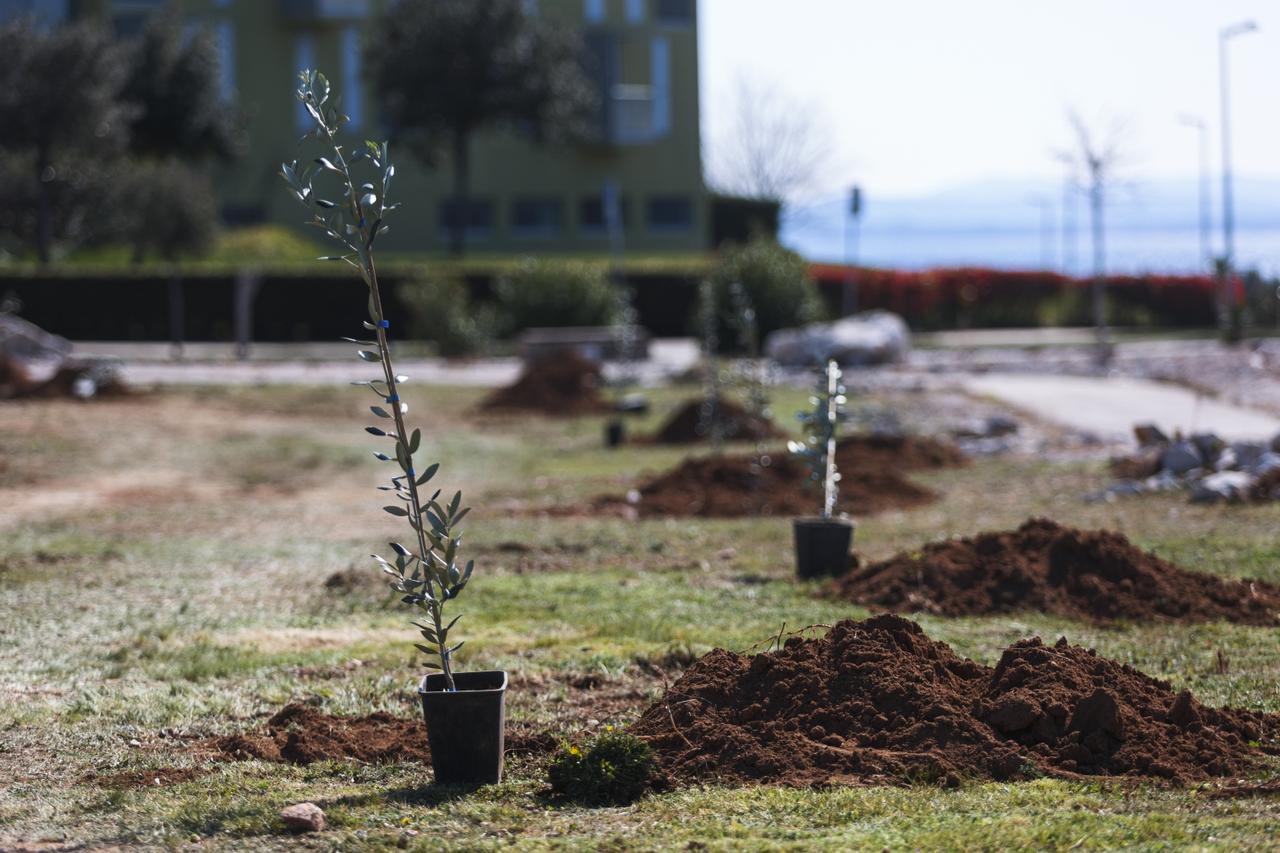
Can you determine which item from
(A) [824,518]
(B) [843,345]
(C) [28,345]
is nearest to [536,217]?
(B) [843,345]

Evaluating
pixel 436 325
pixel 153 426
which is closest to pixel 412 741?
pixel 153 426

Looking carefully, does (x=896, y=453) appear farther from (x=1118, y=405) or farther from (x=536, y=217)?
(x=536, y=217)

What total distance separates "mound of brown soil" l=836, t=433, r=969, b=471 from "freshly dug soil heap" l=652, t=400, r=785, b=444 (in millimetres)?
→ 1583

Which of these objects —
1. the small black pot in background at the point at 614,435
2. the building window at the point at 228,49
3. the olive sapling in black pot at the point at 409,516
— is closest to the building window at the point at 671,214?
the building window at the point at 228,49

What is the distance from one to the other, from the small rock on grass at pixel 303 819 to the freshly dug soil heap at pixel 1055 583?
Result: 3831 mm

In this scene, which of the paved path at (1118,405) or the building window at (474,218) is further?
the building window at (474,218)

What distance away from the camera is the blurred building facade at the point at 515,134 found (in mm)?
48688

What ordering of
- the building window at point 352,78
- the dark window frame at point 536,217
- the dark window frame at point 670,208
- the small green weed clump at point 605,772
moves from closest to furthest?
the small green weed clump at point 605,772
the building window at point 352,78
the dark window frame at point 536,217
the dark window frame at point 670,208

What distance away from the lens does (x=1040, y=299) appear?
38.7m

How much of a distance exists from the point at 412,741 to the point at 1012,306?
34723mm

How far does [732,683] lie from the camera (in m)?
5.42

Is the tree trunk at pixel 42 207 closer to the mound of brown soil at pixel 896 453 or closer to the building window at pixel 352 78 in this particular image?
the building window at pixel 352 78

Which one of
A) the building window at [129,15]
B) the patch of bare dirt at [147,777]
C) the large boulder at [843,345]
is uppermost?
the building window at [129,15]

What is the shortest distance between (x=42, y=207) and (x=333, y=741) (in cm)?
3427
